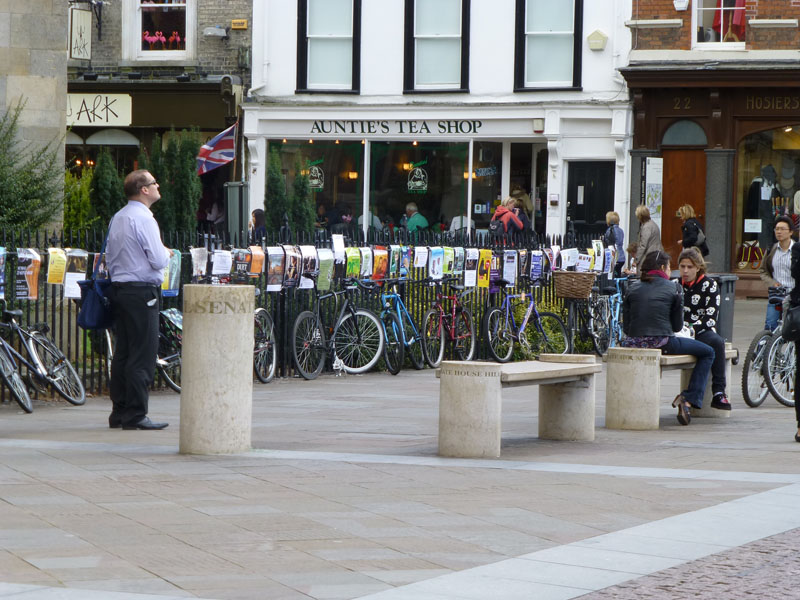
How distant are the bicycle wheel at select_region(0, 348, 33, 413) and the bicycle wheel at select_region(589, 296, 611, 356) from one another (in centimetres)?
882

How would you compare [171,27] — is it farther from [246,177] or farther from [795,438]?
[795,438]

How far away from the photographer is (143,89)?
28906 mm

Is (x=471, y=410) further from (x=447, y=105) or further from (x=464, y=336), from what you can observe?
Result: (x=447, y=105)

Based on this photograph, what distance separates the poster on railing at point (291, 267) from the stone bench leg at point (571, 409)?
15.9ft

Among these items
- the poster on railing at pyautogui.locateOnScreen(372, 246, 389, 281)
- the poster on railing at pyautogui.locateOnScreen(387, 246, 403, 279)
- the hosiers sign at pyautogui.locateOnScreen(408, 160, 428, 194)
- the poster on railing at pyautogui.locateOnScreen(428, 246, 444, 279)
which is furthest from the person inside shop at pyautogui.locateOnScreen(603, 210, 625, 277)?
the hosiers sign at pyautogui.locateOnScreen(408, 160, 428, 194)

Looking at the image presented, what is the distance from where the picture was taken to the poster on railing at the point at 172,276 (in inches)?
516

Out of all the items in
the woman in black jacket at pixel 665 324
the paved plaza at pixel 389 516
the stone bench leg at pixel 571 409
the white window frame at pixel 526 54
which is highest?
the white window frame at pixel 526 54

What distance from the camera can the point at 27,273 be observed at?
11805 millimetres

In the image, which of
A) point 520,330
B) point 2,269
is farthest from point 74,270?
point 520,330

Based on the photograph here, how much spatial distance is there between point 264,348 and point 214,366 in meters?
5.32

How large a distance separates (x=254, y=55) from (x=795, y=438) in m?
20.3

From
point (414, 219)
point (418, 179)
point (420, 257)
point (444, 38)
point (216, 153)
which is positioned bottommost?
point (420, 257)

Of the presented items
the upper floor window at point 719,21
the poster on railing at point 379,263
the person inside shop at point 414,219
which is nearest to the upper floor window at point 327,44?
the person inside shop at point 414,219

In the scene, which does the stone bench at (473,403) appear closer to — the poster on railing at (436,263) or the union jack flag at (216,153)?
the poster on railing at (436,263)
